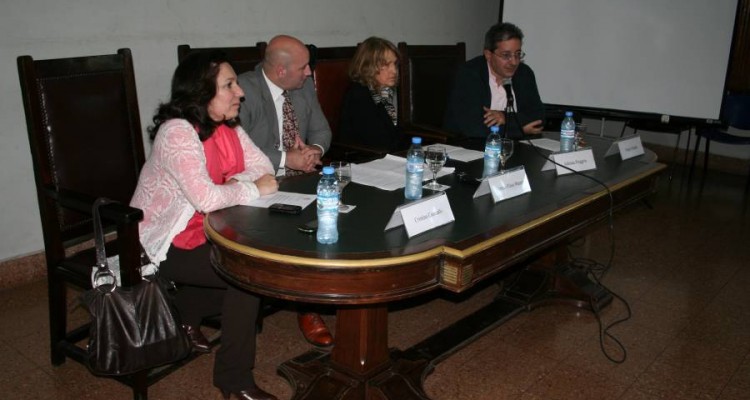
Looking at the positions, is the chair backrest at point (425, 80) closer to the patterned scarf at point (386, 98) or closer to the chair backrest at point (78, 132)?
the patterned scarf at point (386, 98)

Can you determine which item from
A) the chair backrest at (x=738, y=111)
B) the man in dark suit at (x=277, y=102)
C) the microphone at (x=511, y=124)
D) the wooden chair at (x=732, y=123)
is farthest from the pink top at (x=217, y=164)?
the chair backrest at (x=738, y=111)

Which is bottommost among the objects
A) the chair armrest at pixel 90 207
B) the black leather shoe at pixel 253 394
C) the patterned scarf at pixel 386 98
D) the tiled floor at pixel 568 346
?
the tiled floor at pixel 568 346

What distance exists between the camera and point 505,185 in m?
2.00

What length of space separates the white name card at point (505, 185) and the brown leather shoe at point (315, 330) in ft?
2.88

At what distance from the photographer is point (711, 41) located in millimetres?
4285

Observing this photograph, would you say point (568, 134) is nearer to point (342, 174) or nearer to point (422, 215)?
point (342, 174)

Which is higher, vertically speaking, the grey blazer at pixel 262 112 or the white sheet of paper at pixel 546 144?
the grey blazer at pixel 262 112

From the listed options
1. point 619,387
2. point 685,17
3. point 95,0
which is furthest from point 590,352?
point 685,17

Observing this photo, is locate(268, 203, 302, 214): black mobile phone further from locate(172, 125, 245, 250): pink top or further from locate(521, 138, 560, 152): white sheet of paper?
locate(521, 138, 560, 152): white sheet of paper

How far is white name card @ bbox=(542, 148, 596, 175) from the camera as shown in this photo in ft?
7.73

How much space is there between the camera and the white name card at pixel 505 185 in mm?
1961

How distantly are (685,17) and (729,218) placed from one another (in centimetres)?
139

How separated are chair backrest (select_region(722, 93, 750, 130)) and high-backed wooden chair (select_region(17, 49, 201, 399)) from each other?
4.65 metres

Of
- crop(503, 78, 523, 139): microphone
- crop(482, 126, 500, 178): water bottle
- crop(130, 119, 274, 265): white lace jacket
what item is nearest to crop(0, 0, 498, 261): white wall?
crop(130, 119, 274, 265): white lace jacket
